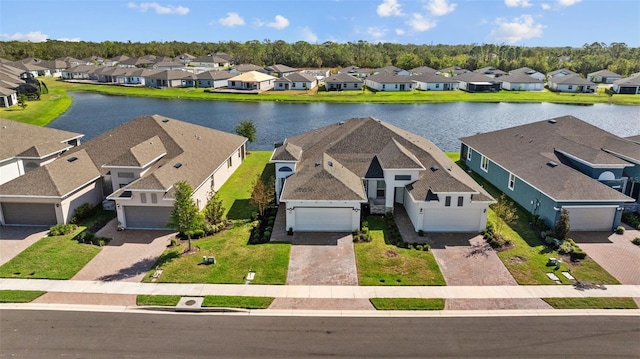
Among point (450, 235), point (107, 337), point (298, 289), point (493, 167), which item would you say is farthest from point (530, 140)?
point (107, 337)

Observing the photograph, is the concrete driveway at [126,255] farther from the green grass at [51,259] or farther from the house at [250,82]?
the house at [250,82]

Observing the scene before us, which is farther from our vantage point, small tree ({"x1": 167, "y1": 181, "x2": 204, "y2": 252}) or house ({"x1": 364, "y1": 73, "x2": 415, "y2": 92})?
house ({"x1": 364, "y1": 73, "x2": 415, "y2": 92})

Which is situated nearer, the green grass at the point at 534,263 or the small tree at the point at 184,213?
the green grass at the point at 534,263

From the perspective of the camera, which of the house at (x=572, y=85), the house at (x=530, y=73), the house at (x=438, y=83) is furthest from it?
the house at (x=530, y=73)

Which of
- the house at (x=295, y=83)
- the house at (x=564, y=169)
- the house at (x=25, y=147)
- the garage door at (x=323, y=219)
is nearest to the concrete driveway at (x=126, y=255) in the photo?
the garage door at (x=323, y=219)

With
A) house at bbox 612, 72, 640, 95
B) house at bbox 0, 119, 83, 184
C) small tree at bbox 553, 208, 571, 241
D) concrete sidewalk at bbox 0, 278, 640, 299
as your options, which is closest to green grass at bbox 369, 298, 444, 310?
concrete sidewalk at bbox 0, 278, 640, 299

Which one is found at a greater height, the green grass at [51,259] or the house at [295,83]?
the house at [295,83]

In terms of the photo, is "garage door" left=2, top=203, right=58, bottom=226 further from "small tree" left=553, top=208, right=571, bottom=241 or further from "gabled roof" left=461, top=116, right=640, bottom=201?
"gabled roof" left=461, top=116, right=640, bottom=201
